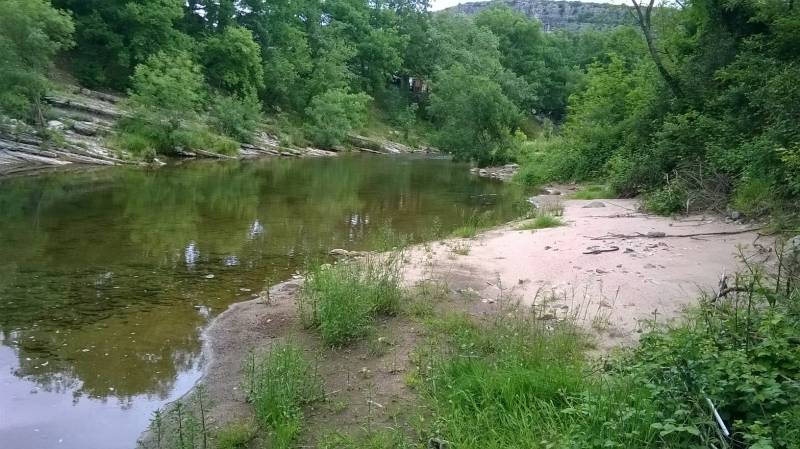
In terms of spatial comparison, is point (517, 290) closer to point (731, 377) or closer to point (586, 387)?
point (586, 387)

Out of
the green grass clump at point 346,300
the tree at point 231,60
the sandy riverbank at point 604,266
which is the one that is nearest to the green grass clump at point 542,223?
the sandy riverbank at point 604,266

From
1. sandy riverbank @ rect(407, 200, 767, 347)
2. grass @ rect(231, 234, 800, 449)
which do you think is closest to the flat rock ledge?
sandy riverbank @ rect(407, 200, 767, 347)

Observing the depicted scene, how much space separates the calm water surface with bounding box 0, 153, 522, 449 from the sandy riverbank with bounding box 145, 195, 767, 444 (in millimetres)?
645

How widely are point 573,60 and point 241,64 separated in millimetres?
56446

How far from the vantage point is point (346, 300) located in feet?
25.0

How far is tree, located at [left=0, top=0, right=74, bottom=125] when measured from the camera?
28.3 m

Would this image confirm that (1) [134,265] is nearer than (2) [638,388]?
No

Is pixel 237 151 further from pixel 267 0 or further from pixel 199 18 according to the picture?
pixel 267 0

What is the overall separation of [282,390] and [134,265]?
7121 millimetres

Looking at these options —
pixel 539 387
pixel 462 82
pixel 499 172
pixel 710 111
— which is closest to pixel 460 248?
pixel 539 387

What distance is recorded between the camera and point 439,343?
23.0 feet

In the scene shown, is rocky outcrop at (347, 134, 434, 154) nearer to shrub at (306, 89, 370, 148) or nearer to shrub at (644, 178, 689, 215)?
shrub at (306, 89, 370, 148)

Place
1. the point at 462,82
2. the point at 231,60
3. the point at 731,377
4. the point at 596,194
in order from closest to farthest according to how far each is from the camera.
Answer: the point at 731,377, the point at 596,194, the point at 462,82, the point at 231,60

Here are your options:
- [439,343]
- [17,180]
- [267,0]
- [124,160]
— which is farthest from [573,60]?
[439,343]
